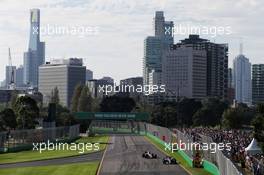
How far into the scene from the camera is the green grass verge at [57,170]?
42.8 meters

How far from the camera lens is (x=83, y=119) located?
15050 centimetres

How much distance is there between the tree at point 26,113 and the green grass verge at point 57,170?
5405cm

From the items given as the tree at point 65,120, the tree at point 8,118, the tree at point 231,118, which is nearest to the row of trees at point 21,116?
the tree at point 8,118

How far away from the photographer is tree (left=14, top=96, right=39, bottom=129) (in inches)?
4043

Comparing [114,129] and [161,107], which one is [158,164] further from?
[161,107]

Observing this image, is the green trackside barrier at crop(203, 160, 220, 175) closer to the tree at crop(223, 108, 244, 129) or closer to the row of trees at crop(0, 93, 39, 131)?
A: the row of trees at crop(0, 93, 39, 131)

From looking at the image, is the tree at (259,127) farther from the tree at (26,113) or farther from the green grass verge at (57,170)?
the tree at (26,113)

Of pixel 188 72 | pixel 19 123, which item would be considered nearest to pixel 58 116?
pixel 19 123

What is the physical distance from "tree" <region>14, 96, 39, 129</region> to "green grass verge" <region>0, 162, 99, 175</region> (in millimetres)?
54046

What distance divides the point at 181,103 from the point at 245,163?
132m
